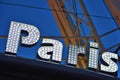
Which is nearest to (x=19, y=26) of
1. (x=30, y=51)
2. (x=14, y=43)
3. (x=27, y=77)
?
(x=14, y=43)

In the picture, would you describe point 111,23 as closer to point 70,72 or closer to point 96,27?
point 96,27

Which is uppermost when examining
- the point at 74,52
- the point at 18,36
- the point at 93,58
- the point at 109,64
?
the point at 18,36

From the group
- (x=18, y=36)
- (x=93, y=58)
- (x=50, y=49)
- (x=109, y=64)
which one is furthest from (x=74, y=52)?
(x=18, y=36)

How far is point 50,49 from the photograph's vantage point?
7.73m

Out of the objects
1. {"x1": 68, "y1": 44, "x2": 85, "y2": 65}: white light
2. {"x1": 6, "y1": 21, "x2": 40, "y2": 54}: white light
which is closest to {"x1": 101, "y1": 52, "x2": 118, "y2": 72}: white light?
{"x1": 68, "y1": 44, "x2": 85, "y2": 65}: white light

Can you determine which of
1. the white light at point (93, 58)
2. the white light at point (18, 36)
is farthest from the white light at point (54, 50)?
the white light at point (93, 58)

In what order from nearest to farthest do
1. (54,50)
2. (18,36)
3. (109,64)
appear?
(18,36) < (54,50) < (109,64)

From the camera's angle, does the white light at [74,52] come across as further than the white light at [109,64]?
Yes

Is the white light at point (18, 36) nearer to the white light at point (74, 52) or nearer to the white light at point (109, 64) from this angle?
the white light at point (74, 52)

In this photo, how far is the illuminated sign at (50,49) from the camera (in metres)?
7.46

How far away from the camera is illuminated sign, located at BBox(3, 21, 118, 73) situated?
24.5 feet

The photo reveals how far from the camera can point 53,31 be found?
1353 cm

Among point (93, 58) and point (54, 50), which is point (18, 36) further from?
point (93, 58)

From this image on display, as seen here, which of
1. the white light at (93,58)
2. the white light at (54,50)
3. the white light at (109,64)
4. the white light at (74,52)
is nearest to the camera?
the white light at (54,50)
